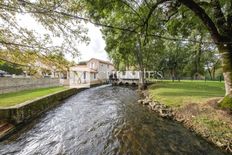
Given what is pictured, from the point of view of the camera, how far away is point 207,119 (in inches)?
285

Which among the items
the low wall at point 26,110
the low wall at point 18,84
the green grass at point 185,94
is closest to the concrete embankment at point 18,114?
the low wall at point 26,110

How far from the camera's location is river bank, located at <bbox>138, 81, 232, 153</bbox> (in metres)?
6.08

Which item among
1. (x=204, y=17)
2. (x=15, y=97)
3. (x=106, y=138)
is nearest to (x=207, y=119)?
(x=106, y=138)

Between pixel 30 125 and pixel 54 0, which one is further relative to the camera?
pixel 30 125

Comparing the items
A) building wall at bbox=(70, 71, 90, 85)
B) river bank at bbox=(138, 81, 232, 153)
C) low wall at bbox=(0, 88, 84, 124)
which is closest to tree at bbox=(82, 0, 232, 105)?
river bank at bbox=(138, 81, 232, 153)

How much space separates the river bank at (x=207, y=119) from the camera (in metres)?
6.08

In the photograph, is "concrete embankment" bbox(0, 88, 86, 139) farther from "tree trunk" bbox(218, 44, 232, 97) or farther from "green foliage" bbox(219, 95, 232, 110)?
"tree trunk" bbox(218, 44, 232, 97)

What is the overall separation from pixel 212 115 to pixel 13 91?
15.8 meters

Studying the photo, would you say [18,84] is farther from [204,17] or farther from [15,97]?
[204,17]

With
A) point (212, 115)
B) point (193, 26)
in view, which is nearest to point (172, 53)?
point (193, 26)

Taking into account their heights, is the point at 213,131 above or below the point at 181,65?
below

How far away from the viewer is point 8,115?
26.7ft

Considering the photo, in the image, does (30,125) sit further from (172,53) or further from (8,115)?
(172,53)

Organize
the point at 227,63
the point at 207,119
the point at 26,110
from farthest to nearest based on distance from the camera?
the point at 26,110, the point at 227,63, the point at 207,119
